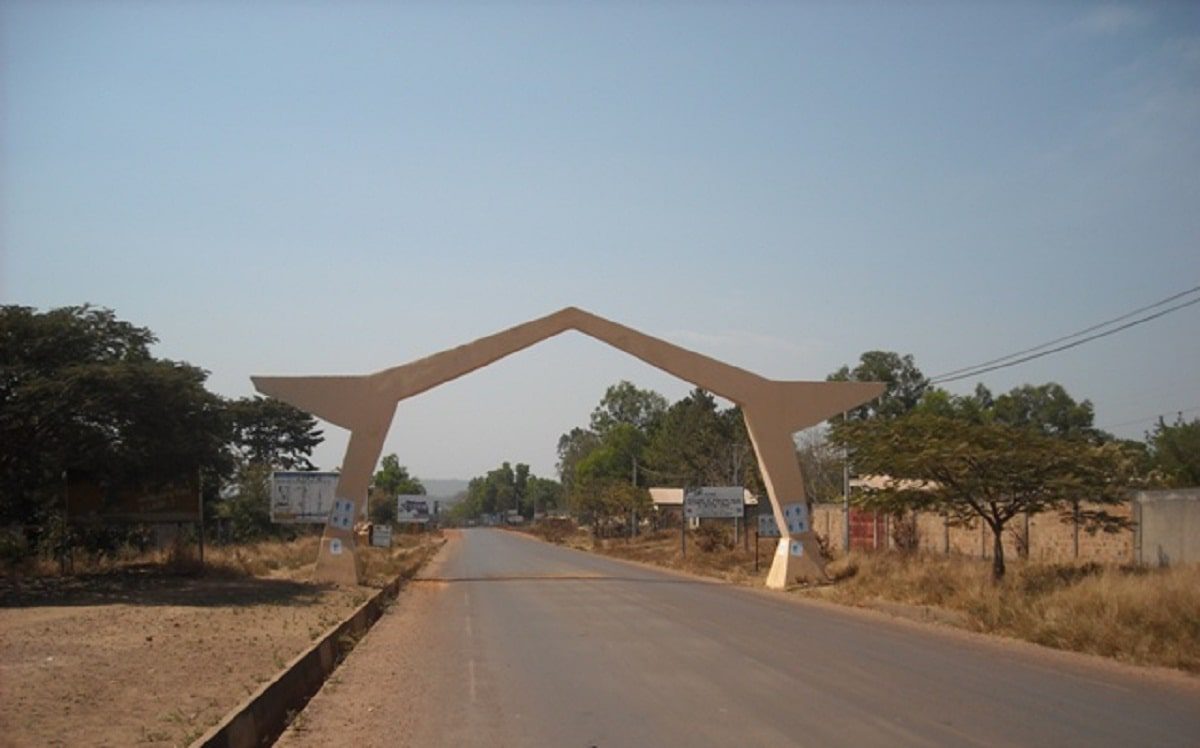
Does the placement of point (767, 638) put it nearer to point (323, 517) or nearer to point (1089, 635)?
point (1089, 635)

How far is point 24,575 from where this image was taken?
2977 centimetres

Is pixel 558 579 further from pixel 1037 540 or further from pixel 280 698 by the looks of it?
pixel 280 698

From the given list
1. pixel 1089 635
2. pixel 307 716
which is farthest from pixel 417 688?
pixel 1089 635

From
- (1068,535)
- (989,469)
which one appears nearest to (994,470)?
(989,469)

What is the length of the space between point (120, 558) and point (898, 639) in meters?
24.9

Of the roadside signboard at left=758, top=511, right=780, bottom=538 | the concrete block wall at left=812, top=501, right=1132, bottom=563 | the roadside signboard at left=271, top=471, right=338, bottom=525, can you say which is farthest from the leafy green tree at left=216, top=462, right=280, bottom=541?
the concrete block wall at left=812, top=501, right=1132, bottom=563

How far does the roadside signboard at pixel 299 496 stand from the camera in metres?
45.4

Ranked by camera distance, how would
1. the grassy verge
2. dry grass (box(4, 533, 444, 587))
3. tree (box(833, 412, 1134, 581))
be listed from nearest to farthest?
1. the grassy verge
2. tree (box(833, 412, 1134, 581))
3. dry grass (box(4, 533, 444, 587))

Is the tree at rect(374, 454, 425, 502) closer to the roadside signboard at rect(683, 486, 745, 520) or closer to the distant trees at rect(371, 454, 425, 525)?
the distant trees at rect(371, 454, 425, 525)

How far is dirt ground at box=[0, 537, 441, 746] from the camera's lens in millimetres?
10703

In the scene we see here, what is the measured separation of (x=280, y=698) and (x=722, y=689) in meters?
4.64

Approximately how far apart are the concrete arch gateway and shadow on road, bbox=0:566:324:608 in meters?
4.01

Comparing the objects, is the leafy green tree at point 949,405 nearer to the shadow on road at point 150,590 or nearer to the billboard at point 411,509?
the billboard at point 411,509

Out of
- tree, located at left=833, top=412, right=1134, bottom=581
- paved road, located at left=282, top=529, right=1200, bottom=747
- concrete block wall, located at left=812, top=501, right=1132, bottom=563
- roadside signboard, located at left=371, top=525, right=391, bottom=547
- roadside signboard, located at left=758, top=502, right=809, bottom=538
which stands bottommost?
roadside signboard, located at left=371, top=525, right=391, bottom=547
